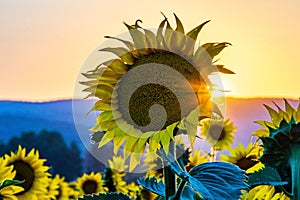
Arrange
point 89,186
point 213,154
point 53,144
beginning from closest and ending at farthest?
point 213,154 < point 89,186 < point 53,144

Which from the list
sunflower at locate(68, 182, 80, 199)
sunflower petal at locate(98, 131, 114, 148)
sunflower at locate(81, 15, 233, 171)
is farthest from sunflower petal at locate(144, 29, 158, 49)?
sunflower at locate(68, 182, 80, 199)

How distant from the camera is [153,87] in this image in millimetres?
786

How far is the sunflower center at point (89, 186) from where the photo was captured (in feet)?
10.2

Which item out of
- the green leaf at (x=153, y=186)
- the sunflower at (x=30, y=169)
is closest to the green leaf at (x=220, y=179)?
the green leaf at (x=153, y=186)

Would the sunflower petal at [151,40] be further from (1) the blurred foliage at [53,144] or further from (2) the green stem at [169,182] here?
(1) the blurred foliage at [53,144]

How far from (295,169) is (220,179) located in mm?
111

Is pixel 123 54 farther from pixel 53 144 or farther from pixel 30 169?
pixel 53 144

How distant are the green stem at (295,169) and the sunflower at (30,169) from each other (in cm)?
166

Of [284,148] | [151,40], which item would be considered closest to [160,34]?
[151,40]

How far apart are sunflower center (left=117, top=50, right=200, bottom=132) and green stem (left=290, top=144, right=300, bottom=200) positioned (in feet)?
0.45

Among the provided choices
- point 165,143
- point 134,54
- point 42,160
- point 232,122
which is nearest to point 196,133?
point 165,143

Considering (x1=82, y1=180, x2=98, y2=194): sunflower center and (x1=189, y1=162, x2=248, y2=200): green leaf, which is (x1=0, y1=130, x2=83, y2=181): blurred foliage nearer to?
(x1=82, y1=180, x2=98, y2=194): sunflower center

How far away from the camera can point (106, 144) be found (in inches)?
34.5

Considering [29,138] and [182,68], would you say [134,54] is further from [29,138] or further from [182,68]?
[29,138]
